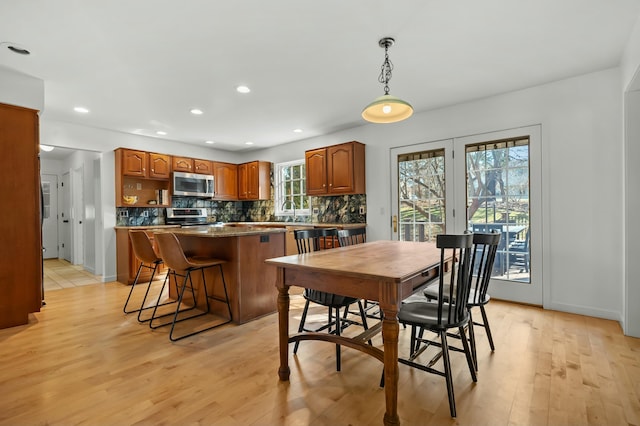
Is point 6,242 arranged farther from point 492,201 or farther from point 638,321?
point 638,321

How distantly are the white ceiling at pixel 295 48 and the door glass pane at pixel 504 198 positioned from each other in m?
0.70

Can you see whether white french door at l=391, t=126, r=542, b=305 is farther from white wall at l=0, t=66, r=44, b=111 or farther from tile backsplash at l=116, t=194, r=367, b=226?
white wall at l=0, t=66, r=44, b=111

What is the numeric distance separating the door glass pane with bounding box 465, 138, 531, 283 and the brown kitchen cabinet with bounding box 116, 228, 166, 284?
4.46m

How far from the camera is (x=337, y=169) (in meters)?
4.90

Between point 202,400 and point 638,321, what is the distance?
11.3 feet

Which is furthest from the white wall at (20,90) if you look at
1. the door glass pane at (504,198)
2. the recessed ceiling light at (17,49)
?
the door glass pane at (504,198)

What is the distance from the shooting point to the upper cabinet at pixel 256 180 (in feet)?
20.7

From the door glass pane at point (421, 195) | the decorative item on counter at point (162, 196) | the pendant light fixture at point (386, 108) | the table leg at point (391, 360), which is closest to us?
the table leg at point (391, 360)

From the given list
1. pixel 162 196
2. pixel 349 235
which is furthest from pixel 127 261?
pixel 349 235

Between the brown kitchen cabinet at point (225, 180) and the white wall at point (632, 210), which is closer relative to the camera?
the white wall at point (632, 210)

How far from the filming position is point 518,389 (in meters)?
1.88

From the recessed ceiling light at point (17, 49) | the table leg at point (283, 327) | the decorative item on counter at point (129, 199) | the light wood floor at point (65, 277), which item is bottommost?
the light wood floor at point (65, 277)

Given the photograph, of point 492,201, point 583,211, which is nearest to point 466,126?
point 492,201

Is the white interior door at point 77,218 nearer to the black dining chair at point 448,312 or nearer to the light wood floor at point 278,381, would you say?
the light wood floor at point 278,381
